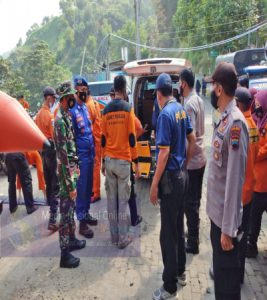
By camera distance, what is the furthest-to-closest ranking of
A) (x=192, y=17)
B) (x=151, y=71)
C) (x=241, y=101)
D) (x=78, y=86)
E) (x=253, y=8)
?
(x=192, y=17) < (x=253, y=8) < (x=151, y=71) < (x=78, y=86) < (x=241, y=101)

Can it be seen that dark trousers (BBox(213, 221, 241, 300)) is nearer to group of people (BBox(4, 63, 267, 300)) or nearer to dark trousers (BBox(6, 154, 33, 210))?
group of people (BBox(4, 63, 267, 300))

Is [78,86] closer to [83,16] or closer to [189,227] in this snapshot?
[189,227]

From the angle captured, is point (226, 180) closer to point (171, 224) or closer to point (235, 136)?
point (235, 136)

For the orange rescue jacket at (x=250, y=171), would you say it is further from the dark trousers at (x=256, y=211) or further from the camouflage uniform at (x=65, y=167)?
the camouflage uniform at (x=65, y=167)

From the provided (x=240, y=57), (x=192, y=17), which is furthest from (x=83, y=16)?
(x=240, y=57)

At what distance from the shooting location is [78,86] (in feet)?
14.8

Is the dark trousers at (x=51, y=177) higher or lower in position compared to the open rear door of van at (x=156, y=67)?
lower

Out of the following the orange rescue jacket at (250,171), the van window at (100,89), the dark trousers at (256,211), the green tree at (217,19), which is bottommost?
the dark trousers at (256,211)

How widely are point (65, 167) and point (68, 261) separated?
3.35 ft

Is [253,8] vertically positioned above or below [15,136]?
above

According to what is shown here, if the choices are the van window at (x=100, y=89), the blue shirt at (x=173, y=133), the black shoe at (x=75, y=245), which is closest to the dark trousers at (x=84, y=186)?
the black shoe at (x=75, y=245)

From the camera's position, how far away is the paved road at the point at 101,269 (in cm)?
320

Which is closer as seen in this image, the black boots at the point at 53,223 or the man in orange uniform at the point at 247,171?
the man in orange uniform at the point at 247,171

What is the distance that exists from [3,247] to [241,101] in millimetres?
3213
